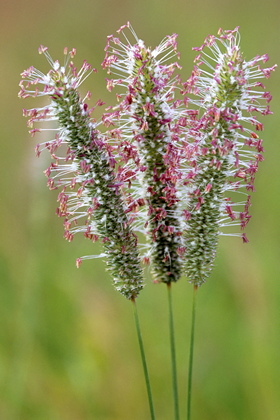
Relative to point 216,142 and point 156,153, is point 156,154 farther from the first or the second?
point 216,142

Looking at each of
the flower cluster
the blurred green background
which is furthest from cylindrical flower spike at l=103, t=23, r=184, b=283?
the blurred green background

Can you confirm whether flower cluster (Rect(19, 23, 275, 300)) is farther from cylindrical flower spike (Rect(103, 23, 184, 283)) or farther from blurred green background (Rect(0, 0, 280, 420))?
blurred green background (Rect(0, 0, 280, 420))

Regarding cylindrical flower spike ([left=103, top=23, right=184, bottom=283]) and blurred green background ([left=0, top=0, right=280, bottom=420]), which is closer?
cylindrical flower spike ([left=103, top=23, right=184, bottom=283])

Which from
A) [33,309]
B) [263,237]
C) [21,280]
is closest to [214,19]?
[263,237]

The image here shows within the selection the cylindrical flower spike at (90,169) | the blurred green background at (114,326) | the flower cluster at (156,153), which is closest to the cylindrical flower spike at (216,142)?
the flower cluster at (156,153)

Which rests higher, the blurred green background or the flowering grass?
the flowering grass

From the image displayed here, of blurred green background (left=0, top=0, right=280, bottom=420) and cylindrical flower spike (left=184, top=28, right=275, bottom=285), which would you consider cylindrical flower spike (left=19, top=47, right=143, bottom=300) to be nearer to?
cylindrical flower spike (left=184, top=28, right=275, bottom=285)

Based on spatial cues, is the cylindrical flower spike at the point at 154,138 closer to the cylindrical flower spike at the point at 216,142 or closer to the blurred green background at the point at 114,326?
the cylindrical flower spike at the point at 216,142
